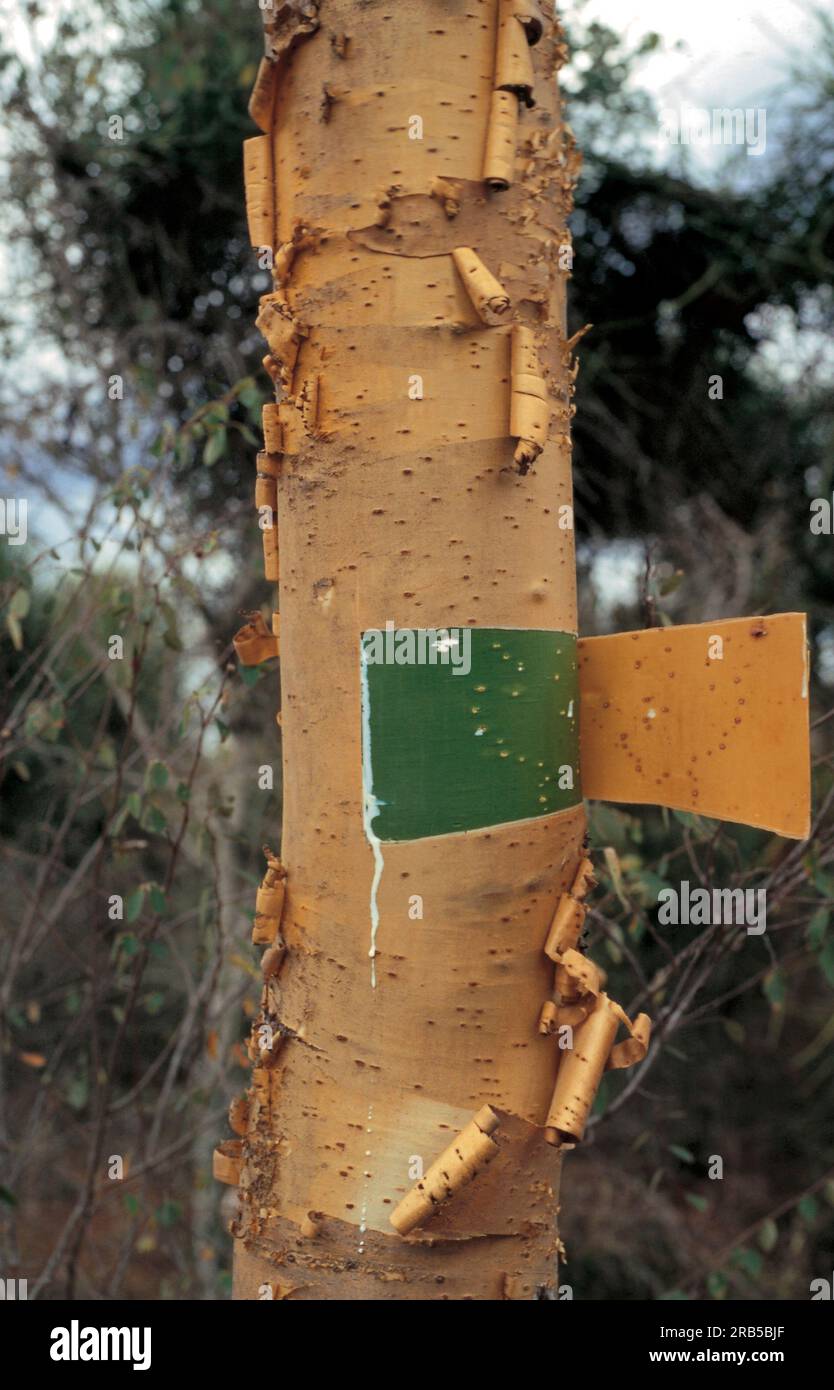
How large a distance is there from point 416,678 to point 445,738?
66mm

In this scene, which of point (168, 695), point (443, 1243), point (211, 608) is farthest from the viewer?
point (211, 608)

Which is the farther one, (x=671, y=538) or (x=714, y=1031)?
(x=714, y=1031)

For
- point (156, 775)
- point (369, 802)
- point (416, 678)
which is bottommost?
point (369, 802)

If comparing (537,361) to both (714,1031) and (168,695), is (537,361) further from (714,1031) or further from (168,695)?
(714,1031)

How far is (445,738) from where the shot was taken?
1.15 metres

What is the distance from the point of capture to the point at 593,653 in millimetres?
1296

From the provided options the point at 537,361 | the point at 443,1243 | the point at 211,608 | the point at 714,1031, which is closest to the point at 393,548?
the point at 537,361

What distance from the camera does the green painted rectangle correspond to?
3.77 ft

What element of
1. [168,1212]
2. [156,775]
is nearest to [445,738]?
[156,775]

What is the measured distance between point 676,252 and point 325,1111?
10.4 ft

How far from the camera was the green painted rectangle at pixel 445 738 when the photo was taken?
115 centimetres

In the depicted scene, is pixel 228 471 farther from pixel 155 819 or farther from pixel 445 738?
pixel 445 738

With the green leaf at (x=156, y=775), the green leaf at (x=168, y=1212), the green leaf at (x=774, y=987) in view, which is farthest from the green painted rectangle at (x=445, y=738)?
the green leaf at (x=168, y=1212)

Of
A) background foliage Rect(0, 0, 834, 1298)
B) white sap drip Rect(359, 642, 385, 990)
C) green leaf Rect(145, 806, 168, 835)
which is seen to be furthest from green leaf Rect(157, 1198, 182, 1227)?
white sap drip Rect(359, 642, 385, 990)
